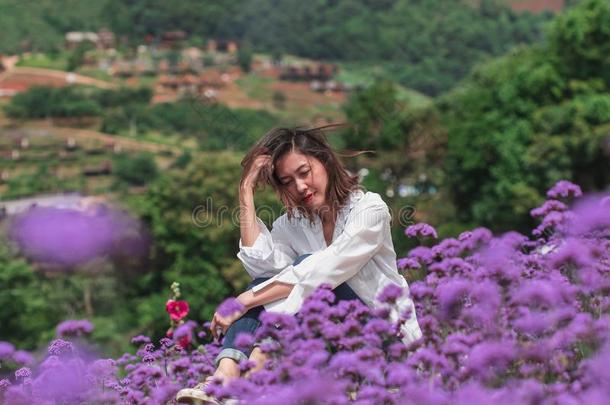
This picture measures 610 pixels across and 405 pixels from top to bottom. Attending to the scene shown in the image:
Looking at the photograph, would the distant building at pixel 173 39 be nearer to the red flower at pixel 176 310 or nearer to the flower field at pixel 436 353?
the red flower at pixel 176 310

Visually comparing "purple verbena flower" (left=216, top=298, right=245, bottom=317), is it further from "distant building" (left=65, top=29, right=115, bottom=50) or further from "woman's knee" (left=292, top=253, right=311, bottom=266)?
"distant building" (left=65, top=29, right=115, bottom=50)

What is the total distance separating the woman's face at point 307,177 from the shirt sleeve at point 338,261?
0.86 ft

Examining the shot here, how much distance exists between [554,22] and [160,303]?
1304 cm

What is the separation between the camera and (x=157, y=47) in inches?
5940

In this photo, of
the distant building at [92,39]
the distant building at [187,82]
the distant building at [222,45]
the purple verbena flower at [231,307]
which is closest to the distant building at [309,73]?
the distant building at [187,82]

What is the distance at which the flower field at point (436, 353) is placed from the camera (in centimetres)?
305

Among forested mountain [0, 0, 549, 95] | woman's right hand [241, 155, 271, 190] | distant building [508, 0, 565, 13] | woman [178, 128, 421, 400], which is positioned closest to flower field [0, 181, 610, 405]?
woman [178, 128, 421, 400]

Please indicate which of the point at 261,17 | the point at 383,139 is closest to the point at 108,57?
the point at 261,17

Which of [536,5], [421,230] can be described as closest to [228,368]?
[421,230]

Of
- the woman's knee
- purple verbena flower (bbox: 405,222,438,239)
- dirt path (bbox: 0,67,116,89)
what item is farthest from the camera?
dirt path (bbox: 0,67,116,89)

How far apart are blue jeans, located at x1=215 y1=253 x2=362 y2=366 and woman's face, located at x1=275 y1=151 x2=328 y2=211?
0.28 m

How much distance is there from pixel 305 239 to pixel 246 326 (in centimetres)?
62

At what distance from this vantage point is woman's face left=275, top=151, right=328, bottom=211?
4.82m

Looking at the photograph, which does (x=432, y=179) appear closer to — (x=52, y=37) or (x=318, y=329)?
(x=318, y=329)
